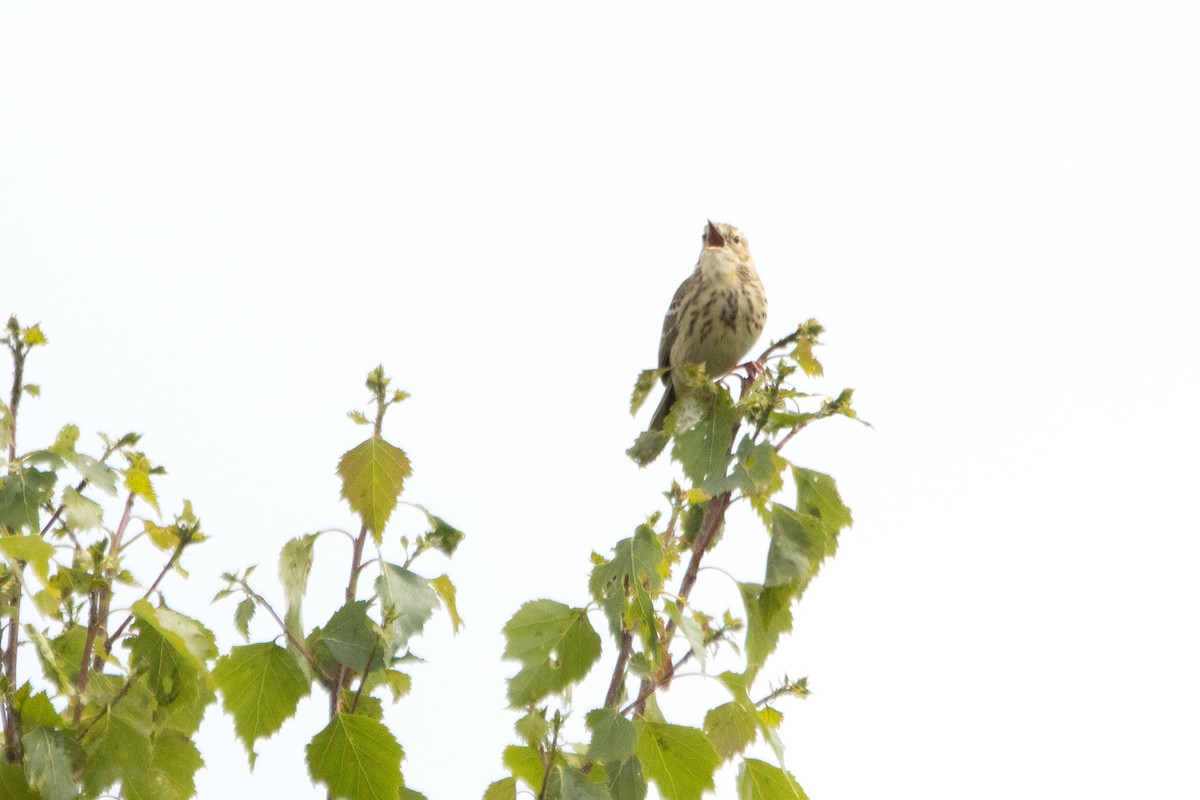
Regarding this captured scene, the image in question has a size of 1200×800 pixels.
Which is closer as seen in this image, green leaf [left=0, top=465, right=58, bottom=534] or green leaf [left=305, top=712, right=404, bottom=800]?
green leaf [left=305, top=712, right=404, bottom=800]

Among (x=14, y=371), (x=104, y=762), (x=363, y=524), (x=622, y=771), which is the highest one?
(x=14, y=371)

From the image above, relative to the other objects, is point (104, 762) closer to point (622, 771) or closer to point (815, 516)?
point (622, 771)

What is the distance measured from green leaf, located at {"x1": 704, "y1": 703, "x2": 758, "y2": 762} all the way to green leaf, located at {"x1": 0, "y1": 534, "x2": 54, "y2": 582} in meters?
1.77

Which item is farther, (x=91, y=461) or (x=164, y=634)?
(x=91, y=461)

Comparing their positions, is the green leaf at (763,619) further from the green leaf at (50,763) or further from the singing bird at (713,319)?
the singing bird at (713,319)

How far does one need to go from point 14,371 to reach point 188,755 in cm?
111

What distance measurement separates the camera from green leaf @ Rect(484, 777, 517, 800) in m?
3.44

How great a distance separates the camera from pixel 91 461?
142 inches

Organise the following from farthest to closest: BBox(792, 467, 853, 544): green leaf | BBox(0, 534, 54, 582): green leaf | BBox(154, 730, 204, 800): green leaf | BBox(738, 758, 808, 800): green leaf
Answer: BBox(792, 467, 853, 544): green leaf, BBox(738, 758, 808, 800): green leaf, BBox(154, 730, 204, 800): green leaf, BBox(0, 534, 54, 582): green leaf

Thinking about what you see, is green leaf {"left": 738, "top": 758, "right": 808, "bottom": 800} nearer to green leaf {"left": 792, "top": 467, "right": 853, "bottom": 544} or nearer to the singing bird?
green leaf {"left": 792, "top": 467, "right": 853, "bottom": 544}

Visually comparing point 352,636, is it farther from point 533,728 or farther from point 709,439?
point 709,439

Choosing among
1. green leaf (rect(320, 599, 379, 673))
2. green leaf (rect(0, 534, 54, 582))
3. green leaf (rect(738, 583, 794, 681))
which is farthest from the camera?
green leaf (rect(738, 583, 794, 681))

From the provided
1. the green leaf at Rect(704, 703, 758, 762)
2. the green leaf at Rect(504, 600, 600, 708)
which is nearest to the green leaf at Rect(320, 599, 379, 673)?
the green leaf at Rect(504, 600, 600, 708)

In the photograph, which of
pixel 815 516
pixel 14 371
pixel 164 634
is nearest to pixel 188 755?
pixel 164 634
